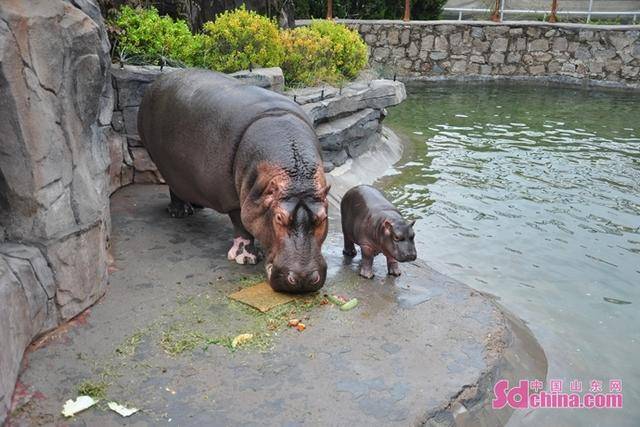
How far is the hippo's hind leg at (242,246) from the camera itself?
5.92 meters

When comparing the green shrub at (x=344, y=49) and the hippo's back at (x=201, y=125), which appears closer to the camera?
the hippo's back at (x=201, y=125)

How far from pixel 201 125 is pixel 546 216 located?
4.87 metres

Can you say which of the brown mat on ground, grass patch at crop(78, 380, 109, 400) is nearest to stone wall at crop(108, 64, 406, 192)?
the brown mat on ground

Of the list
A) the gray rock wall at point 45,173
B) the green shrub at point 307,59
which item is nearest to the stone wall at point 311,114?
the green shrub at point 307,59

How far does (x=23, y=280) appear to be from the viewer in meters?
4.17

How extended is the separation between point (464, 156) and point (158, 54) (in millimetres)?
5582

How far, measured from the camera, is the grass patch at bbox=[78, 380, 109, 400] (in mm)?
4031

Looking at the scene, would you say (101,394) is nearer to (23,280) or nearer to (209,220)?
(23,280)

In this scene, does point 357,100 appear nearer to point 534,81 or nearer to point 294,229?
point 294,229

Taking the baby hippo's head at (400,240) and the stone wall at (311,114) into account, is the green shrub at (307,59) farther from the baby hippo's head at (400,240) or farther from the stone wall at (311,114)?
the baby hippo's head at (400,240)

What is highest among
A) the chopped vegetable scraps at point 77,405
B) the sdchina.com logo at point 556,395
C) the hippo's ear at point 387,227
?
the hippo's ear at point 387,227

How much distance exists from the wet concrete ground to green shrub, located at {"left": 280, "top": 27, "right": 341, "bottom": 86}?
14.9 ft

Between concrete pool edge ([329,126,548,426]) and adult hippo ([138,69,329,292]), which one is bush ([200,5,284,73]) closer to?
adult hippo ([138,69,329,292])

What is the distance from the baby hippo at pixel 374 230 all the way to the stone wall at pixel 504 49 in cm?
1256
